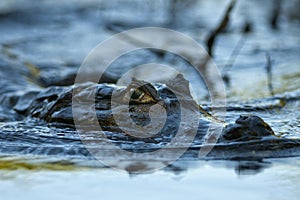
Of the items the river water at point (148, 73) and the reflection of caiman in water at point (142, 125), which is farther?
the reflection of caiman in water at point (142, 125)

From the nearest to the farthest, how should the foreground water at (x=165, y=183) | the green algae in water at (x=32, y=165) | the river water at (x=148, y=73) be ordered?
Answer: the foreground water at (x=165, y=183), the river water at (x=148, y=73), the green algae in water at (x=32, y=165)

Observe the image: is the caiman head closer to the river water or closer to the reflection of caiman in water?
the reflection of caiman in water

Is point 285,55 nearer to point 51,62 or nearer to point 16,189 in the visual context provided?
point 51,62

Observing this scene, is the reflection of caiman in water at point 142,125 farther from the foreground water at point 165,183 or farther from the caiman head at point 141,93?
the foreground water at point 165,183

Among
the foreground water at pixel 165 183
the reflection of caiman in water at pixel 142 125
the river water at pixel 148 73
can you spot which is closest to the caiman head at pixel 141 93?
the reflection of caiman in water at pixel 142 125

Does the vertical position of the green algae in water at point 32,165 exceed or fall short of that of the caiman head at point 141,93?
it falls short

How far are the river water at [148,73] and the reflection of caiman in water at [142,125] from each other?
0.06 m

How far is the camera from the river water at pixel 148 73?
2893 mm

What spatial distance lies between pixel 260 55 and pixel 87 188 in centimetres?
454

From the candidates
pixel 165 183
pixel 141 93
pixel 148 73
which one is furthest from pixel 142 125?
pixel 148 73

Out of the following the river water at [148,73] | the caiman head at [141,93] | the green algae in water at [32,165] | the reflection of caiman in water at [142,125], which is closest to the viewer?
the river water at [148,73]

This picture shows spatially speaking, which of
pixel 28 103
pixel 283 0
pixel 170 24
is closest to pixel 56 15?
pixel 170 24

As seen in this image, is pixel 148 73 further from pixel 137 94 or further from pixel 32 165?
pixel 32 165

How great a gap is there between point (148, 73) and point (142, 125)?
8.64 feet
